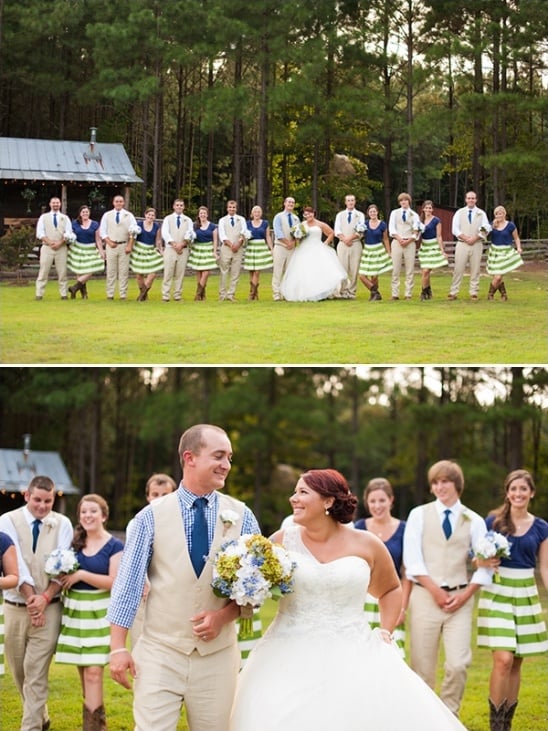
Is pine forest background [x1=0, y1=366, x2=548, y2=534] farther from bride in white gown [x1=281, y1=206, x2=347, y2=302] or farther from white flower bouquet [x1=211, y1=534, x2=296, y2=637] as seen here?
white flower bouquet [x1=211, y1=534, x2=296, y2=637]

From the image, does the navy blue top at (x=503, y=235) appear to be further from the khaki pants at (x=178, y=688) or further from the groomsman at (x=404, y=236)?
the khaki pants at (x=178, y=688)

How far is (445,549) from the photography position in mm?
7738

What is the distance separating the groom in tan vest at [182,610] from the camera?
16.9 ft

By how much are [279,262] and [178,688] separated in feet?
41.4

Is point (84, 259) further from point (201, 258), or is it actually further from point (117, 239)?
point (201, 258)

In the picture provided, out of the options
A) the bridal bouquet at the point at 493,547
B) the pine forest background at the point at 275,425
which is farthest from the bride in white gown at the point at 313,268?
the bridal bouquet at the point at 493,547

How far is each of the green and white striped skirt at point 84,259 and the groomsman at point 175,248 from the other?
1.09 m

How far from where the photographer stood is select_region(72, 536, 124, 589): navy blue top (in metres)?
7.52

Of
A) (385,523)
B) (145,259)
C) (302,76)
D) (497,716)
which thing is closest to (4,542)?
(385,523)

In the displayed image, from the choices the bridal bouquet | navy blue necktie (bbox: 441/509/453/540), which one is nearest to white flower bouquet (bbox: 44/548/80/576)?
navy blue necktie (bbox: 441/509/453/540)

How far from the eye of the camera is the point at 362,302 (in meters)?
17.1

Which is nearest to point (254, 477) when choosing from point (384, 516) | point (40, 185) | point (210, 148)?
point (40, 185)

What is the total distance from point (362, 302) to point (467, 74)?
58.7ft

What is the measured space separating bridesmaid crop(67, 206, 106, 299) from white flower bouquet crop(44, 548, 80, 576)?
10542 mm
